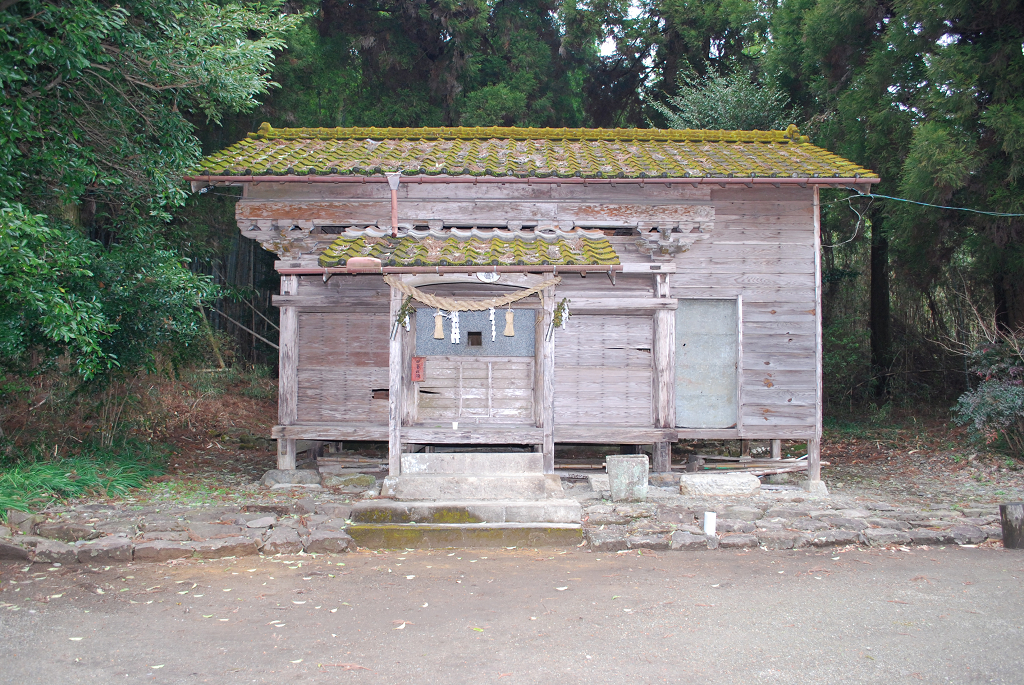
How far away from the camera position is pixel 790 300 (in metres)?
→ 10.2

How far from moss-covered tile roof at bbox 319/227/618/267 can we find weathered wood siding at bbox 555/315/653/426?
1349 mm

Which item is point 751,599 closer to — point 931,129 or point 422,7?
point 931,129

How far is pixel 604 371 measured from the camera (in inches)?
400

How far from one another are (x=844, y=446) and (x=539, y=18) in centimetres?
1419

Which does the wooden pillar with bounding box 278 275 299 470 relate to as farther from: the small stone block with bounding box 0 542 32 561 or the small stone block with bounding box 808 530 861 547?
the small stone block with bounding box 808 530 861 547

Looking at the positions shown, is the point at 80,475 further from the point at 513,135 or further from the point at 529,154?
the point at 513,135

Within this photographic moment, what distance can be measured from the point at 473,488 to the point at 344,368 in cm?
300

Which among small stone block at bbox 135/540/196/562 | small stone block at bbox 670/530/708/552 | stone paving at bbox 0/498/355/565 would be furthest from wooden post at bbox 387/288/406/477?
small stone block at bbox 670/530/708/552

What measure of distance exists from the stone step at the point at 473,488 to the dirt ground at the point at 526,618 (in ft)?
3.55

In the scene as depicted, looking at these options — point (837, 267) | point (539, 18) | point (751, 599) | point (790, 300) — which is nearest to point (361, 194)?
point (790, 300)

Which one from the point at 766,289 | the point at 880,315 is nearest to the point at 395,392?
the point at 766,289

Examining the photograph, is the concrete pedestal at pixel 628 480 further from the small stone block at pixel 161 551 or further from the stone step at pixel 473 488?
the small stone block at pixel 161 551

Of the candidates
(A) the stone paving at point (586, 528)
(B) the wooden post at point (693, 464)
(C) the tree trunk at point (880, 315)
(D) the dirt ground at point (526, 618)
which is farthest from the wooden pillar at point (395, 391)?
(C) the tree trunk at point (880, 315)

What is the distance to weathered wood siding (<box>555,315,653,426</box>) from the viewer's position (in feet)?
33.2
